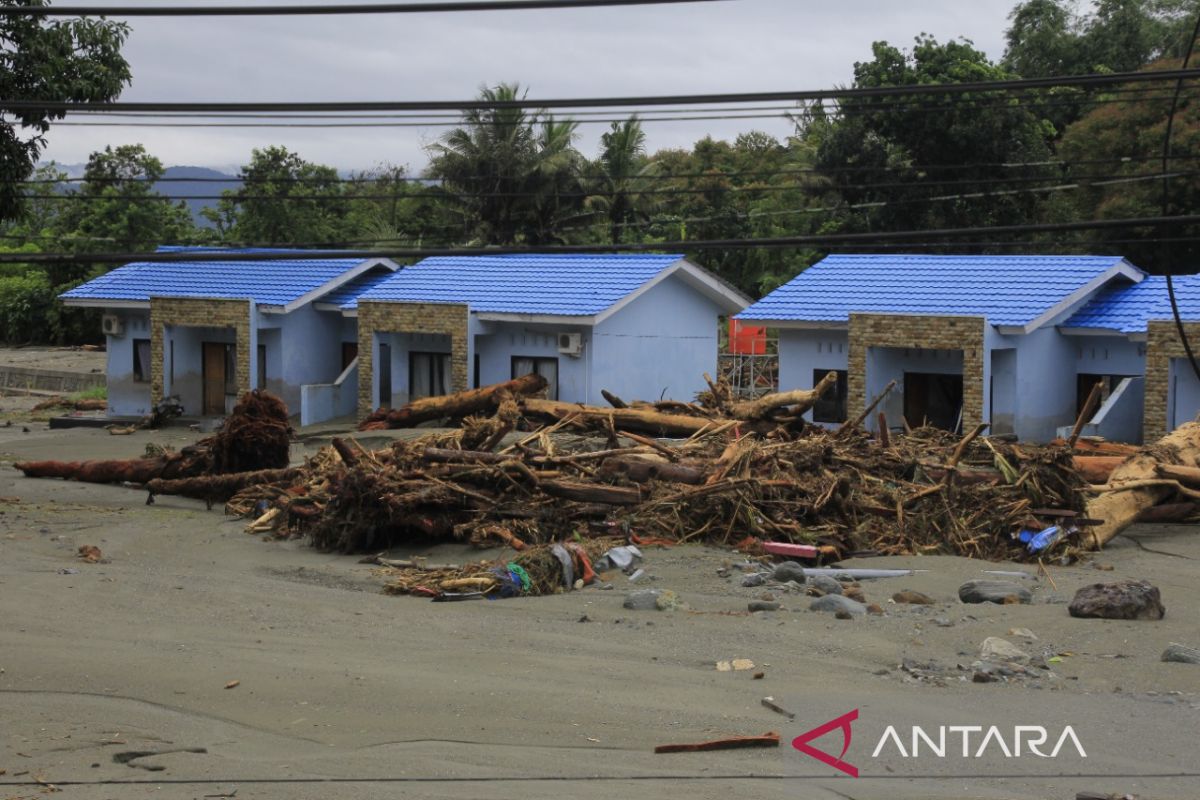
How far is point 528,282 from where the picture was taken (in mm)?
31453

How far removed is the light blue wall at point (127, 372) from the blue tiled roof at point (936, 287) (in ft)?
53.8

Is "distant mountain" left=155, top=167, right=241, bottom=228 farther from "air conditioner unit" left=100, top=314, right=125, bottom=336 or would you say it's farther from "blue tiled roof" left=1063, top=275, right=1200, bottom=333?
"blue tiled roof" left=1063, top=275, right=1200, bottom=333

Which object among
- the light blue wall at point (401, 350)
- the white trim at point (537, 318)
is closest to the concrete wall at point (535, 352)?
the white trim at point (537, 318)

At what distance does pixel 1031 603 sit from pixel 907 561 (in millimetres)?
2313

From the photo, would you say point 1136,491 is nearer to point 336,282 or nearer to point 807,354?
point 807,354

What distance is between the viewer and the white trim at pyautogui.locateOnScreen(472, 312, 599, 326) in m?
28.7

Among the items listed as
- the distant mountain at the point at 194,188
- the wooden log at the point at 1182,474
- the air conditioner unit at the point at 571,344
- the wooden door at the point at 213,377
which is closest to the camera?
the wooden log at the point at 1182,474

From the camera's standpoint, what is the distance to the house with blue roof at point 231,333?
1296 inches

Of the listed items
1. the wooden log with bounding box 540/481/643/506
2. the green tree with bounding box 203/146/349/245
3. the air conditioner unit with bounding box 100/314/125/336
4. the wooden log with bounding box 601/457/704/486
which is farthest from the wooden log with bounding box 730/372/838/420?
the green tree with bounding box 203/146/349/245

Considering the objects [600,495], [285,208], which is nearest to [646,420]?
[600,495]

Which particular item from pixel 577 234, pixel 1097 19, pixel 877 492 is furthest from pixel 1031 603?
pixel 1097 19

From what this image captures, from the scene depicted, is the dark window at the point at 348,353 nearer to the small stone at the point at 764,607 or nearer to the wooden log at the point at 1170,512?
the wooden log at the point at 1170,512

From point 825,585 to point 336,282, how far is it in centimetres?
2213

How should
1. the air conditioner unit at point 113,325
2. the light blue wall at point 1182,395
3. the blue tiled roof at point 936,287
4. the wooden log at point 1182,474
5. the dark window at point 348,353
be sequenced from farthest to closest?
the air conditioner unit at point 113,325 < the dark window at point 348,353 < the blue tiled roof at point 936,287 < the light blue wall at point 1182,395 < the wooden log at point 1182,474
